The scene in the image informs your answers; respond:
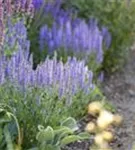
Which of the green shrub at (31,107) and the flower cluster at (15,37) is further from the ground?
the flower cluster at (15,37)

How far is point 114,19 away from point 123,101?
1.21 meters

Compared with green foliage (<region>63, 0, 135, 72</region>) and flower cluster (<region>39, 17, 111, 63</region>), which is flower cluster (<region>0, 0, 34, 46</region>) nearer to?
flower cluster (<region>39, 17, 111, 63</region>)

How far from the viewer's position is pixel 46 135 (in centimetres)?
415

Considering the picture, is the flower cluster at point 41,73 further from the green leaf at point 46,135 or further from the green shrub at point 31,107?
the green leaf at point 46,135

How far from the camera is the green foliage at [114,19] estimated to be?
6.98 m

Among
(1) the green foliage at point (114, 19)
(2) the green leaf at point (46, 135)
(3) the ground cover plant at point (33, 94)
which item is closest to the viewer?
(2) the green leaf at point (46, 135)

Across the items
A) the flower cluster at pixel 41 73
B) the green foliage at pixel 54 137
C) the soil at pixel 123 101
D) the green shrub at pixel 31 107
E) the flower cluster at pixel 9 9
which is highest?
the flower cluster at pixel 9 9

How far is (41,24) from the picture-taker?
21.7 feet

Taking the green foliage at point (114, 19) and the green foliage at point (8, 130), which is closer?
the green foliage at point (8, 130)

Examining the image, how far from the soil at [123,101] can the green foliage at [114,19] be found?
22 cm

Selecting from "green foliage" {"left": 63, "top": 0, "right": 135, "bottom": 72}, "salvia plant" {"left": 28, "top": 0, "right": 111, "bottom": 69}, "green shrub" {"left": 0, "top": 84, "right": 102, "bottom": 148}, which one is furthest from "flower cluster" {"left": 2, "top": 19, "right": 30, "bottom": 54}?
"green foliage" {"left": 63, "top": 0, "right": 135, "bottom": 72}

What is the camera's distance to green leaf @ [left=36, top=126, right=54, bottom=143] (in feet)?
13.5

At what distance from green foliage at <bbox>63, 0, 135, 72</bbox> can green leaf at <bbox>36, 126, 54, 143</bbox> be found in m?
3.02

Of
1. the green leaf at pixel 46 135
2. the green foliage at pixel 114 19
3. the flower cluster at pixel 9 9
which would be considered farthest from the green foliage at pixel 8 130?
the green foliage at pixel 114 19
